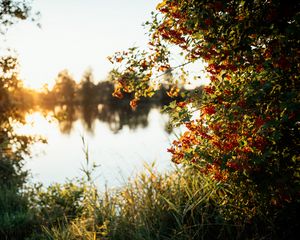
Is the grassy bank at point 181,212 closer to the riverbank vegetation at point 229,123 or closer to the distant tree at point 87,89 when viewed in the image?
the riverbank vegetation at point 229,123

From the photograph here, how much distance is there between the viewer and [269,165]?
12.2 ft

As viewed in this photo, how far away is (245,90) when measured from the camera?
3.45 meters

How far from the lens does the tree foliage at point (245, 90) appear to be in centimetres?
336

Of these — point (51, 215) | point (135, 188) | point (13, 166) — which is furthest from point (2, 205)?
point (135, 188)

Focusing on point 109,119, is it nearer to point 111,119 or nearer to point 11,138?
point 111,119

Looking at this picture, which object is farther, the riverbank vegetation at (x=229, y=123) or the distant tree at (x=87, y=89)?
the distant tree at (x=87, y=89)

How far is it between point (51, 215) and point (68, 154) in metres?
17.3

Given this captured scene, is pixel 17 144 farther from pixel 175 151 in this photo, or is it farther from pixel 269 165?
pixel 269 165

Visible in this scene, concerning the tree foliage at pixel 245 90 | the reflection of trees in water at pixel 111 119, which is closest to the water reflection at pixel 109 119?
the reflection of trees in water at pixel 111 119

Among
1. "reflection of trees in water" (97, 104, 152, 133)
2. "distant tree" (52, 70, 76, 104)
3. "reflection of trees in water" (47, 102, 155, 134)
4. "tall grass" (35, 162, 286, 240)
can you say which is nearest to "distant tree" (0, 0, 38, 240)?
"tall grass" (35, 162, 286, 240)

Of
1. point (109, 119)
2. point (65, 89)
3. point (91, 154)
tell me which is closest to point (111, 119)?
point (109, 119)

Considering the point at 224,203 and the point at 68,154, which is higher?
the point at 68,154

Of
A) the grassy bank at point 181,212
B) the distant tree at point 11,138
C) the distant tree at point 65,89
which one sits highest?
the distant tree at point 65,89

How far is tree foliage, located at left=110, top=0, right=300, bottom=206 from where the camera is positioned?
3357 millimetres
